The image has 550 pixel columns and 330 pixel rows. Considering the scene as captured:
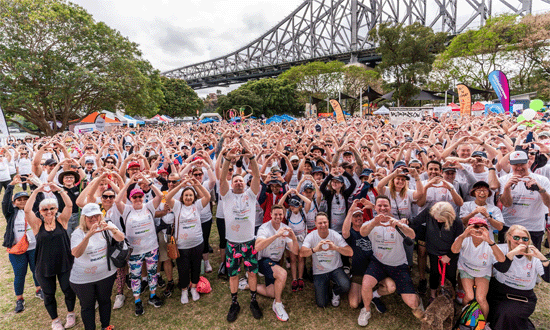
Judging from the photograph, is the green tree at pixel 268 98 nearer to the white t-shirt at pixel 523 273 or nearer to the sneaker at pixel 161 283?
the sneaker at pixel 161 283

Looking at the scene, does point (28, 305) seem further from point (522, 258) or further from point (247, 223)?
point (522, 258)

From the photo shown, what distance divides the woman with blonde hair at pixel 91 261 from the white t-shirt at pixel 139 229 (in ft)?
1.38

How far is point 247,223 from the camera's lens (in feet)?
13.0

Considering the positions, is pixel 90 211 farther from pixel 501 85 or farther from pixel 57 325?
pixel 501 85

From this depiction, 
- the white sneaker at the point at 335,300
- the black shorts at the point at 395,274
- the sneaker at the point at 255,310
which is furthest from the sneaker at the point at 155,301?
the black shorts at the point at 395,274

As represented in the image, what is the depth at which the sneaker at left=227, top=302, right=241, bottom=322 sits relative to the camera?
375 cm

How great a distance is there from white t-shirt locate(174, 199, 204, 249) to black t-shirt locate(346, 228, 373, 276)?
7.48 feet

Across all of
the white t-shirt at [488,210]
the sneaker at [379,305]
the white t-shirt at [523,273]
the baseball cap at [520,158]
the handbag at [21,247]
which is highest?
the baseball cap at [520,158]

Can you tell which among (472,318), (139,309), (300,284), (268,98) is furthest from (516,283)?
(268,98)

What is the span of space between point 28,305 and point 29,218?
1885mm

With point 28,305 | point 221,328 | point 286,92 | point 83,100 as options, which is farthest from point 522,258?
point 286,92

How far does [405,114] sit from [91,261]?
52.4 ft

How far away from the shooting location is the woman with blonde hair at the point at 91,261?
3.08m

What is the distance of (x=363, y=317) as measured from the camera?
3627 millimetres
